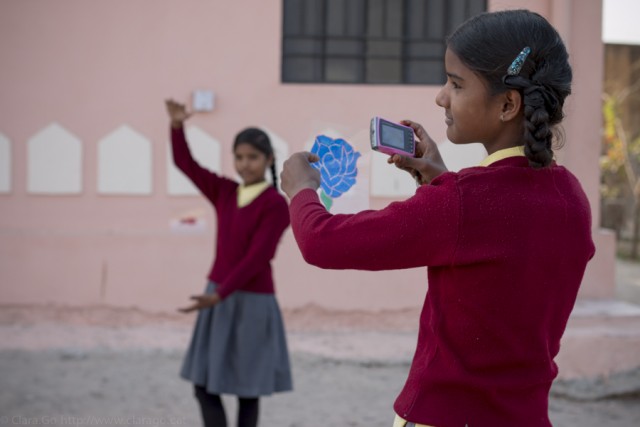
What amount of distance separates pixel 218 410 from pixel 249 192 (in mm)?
888

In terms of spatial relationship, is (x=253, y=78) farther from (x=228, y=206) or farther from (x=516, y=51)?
(x=516, y=51)

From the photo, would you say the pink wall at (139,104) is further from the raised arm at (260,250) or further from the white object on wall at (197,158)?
the raised arm at (260,250)

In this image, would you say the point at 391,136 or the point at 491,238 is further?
the point at 391,136

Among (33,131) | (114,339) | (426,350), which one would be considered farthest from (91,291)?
(426,350)

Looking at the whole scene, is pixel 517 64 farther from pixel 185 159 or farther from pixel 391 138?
pixel 185 159

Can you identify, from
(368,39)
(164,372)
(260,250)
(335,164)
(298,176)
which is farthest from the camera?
(368,39)

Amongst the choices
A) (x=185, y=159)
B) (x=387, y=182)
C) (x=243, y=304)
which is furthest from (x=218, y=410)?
(x=387, y=182)

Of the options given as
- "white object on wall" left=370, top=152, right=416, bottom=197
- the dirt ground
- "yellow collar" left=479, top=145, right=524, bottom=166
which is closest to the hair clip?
"yellow collar" left=479, top=145, right=524, bottom=166

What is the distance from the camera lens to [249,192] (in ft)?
11.0

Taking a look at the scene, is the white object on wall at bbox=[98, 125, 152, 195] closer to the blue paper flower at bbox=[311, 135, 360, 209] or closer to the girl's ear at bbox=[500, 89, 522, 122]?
the blue paper flower at bbox=[311, 135, 360, 209]

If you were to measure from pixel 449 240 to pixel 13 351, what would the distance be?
13.5 feet

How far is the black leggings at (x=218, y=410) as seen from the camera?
127 inches

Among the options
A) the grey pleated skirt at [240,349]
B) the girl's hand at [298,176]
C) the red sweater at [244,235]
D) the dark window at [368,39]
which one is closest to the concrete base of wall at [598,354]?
the dark window at [368,39]

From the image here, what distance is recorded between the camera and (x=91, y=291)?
5.01 metres
